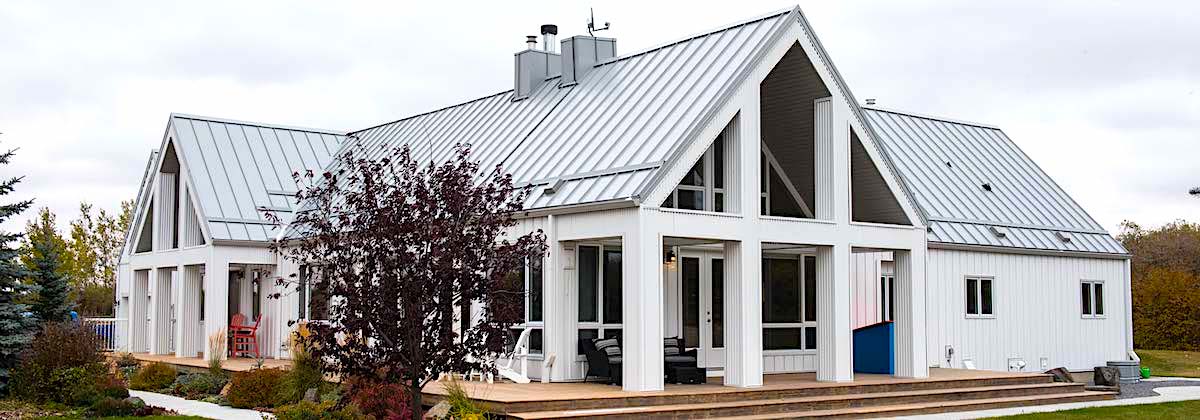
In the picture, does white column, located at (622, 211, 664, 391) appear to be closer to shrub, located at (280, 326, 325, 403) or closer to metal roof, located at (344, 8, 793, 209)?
metal roof, located at (344, 8, 793, 209)

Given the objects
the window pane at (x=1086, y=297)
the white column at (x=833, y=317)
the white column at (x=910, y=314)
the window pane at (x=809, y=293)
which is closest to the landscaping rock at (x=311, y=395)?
the white column at (x=833, y=317)

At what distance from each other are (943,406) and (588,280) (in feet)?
17.9

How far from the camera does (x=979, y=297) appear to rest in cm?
2494

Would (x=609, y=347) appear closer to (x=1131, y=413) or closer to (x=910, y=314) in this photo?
(x=910, y=314)

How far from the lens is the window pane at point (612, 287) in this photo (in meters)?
18.8

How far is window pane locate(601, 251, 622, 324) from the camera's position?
740 inches

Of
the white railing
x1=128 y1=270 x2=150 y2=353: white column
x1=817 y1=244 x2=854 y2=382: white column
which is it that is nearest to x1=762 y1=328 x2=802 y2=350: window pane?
x1=817 y1=244 x2=854 y2=382: white column

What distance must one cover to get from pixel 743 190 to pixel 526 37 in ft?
28.9

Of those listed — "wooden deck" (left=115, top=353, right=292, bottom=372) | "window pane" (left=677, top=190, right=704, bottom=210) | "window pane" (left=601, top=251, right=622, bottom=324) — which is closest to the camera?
"window pane" (left=601, top=251, right=622, bottom=324)

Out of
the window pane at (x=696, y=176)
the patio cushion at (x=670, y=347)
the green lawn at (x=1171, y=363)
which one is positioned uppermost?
the window pane at (x=696, y=176)

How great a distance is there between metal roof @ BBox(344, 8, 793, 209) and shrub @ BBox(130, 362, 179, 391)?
6316 millimetres

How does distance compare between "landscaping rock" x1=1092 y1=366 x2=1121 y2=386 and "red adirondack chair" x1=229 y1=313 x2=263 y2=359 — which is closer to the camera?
"landscaping rock" x1=1092 y1=366 x2=1121 y2=386

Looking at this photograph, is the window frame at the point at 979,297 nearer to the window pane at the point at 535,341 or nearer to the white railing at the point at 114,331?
the window pane at the point at 535,341

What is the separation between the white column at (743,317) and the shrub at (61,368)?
8973mm
